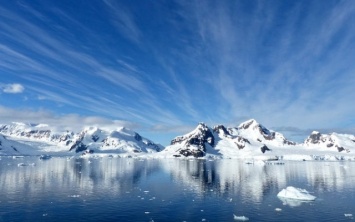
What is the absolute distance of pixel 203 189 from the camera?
96.9 meters

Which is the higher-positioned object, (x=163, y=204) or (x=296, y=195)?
(x=296, y=195)

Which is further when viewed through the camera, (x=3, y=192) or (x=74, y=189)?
(x=74, y=189)

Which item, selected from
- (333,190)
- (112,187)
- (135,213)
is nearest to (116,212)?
(135,213)

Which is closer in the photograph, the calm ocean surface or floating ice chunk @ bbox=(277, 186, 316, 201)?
the calm ocean surface

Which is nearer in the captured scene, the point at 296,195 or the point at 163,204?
the point at 163,204

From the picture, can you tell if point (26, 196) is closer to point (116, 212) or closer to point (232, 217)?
point (116, 212)

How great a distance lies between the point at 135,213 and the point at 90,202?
14896mm

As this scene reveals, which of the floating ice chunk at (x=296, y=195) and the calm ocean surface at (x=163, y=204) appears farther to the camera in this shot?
the floating ice chunk at (x=296, y=195)

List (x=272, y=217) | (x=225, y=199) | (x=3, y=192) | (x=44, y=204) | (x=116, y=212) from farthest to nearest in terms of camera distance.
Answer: (x=3, y=192) < (x=225, y=199) < (x=44, y=204) < (x=116, y=212) < (x=272, y=217)

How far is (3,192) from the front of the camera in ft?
277

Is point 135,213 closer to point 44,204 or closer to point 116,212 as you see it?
point 116,212

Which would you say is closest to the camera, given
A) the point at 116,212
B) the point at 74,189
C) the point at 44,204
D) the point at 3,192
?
the point at 116,212

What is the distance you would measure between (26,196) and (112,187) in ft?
82.8

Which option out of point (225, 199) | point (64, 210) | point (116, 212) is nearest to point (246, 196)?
point (225, 199)
